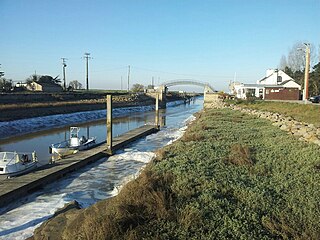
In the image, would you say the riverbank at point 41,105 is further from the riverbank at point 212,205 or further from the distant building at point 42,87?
the riverbank at point 212,205

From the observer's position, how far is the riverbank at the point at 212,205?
582 centimetres

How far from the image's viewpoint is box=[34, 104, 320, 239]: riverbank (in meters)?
5.82

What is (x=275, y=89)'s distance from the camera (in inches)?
2106

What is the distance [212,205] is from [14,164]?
380 inches

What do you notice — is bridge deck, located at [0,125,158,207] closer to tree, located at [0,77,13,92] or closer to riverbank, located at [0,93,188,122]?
riverbank, located at [0,93,188,122]

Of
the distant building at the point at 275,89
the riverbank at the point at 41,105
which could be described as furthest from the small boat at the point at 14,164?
the distant building at the point at 275,89

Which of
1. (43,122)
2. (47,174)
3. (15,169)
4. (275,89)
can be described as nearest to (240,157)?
(47,174)

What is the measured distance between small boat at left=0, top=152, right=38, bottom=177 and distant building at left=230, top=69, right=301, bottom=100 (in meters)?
47.0

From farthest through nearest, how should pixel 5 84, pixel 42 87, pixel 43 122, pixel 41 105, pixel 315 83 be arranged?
pixel 42 87 < pixel 5 84 < pixel 315 83 < pixel 41 105 < pixel 43 122

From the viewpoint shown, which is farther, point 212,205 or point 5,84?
point 5,84

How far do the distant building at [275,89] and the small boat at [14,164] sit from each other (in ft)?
154

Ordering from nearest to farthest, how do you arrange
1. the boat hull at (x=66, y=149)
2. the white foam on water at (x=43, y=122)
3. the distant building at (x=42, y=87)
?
the boat hull at (x=66, y=149), the white foam on water at (x=43, y=122), the distant building at (x=42, y=87)

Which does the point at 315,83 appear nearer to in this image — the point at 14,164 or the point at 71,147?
the point at 71,147

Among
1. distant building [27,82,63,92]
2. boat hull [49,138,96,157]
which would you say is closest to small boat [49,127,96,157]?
boat hull [49,138,96,157]
